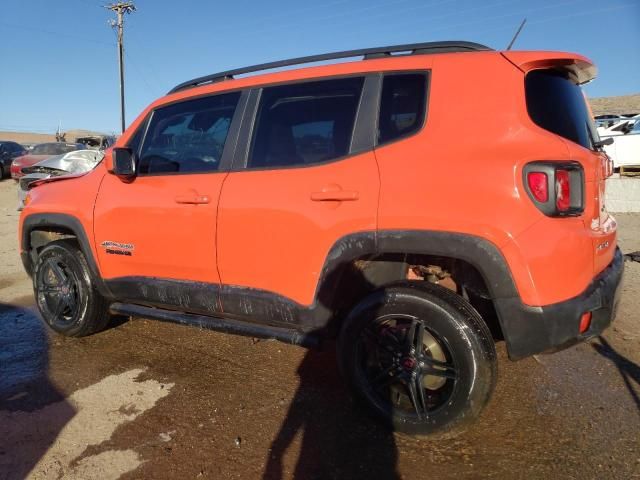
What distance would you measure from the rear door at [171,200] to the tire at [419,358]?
1059mm

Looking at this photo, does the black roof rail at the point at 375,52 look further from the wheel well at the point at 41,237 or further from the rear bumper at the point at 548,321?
the wheel well at the point at 41,237

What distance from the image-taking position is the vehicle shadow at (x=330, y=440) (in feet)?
7.50

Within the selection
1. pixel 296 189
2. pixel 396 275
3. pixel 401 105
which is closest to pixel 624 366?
pixel 396 275

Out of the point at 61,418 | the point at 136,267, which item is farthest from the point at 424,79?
the point at 61,418

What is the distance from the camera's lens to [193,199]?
304 cm

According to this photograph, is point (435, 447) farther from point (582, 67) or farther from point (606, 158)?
point (582, 67)

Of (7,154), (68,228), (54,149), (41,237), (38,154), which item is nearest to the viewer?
(68,228)

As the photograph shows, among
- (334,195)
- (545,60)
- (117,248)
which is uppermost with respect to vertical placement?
(545,60)

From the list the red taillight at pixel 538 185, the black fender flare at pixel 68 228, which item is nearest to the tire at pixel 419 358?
the red taillight at pixel 538 185

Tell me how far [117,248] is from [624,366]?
12.1 ft

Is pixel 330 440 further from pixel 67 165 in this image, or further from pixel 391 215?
pixel 67 165

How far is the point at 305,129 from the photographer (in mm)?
2863

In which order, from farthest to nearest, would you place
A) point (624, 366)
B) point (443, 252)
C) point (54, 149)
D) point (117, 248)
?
point (54, 149) < point (117, 248) < point (624, 366) < point (443, 252)

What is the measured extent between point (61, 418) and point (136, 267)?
1.08 m
